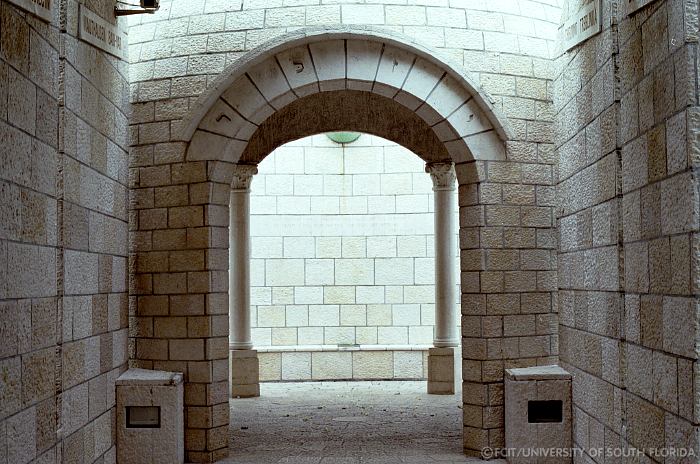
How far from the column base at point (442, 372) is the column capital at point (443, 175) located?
1.89 m

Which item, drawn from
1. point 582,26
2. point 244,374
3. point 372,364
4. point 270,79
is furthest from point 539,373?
point 372,364

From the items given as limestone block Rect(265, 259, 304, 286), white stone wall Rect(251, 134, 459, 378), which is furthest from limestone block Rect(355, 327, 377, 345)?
limestone block Rect(265, 259, 304, 286)

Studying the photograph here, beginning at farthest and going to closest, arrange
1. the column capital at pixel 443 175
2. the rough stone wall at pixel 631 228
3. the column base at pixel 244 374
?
the column capital at pixel 443 175 → the column base at pixel 244 374 → the rough stone wall at pixel 631 228

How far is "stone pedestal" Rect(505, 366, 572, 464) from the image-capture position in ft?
19.3

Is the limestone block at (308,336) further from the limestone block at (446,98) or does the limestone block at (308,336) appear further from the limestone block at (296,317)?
the limestone block at (446,98)

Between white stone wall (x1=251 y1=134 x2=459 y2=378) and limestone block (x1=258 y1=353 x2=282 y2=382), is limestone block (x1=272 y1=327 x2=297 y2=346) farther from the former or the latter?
limestone block (x1=258 y1=353 x2=282 y2=382)

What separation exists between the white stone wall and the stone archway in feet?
15.5

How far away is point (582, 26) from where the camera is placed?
5363mm

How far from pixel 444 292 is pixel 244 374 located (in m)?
2.49

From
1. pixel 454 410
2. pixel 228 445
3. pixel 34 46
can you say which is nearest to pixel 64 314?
pixel 34 46

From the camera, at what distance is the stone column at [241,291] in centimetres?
936

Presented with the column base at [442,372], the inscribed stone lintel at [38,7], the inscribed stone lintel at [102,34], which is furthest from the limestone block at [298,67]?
the column base at [442,372]

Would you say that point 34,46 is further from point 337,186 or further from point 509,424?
point 337,186

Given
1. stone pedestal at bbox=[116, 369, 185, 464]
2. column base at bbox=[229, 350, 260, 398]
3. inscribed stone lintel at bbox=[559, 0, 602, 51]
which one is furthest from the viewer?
column base at bbox=[229, 350, 260, 398]
